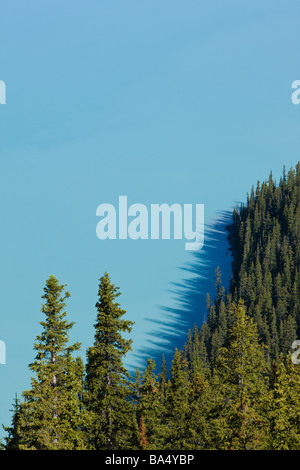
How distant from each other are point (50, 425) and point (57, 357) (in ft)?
15.4

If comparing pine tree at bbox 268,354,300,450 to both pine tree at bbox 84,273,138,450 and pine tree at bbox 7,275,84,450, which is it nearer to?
pine tree at bbox 84,273,138,450

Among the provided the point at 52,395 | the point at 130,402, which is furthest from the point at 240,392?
the point at 52,395

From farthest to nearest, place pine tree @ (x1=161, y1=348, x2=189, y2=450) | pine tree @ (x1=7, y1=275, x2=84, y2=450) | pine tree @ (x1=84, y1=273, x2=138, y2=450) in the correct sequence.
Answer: pine tree @ (x1=161, y1=348, x2=189, y2=450) < pine tree @ (x1=84, y1=273, x2=138, y2=450) < pine tree @ (x1=7, y1=275, x2=84, y2=450)

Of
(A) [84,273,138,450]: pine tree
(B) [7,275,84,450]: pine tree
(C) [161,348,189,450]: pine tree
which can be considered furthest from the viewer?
(C) [161,348,189,450]: pine tree

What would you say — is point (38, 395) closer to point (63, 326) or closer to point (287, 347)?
point (63, 326)

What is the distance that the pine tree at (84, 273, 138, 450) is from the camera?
63375 millimetres

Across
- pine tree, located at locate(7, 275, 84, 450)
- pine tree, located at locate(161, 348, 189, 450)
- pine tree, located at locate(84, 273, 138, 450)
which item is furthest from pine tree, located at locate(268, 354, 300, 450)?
pine tree, located at locate(7, 275, 84, 450)

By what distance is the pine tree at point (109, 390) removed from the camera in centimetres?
6338

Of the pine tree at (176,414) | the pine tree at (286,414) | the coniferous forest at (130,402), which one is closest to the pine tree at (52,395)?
the coniferous forest at (130,402)

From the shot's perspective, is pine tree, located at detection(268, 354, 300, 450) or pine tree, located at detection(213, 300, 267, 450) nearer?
pine tree, located at detection(268, 354, 300, 450)

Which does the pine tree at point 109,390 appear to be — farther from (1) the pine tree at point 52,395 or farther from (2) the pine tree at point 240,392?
(2) the pine tree at point 240,392

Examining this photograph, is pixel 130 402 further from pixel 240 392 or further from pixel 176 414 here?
pixel 240 392
